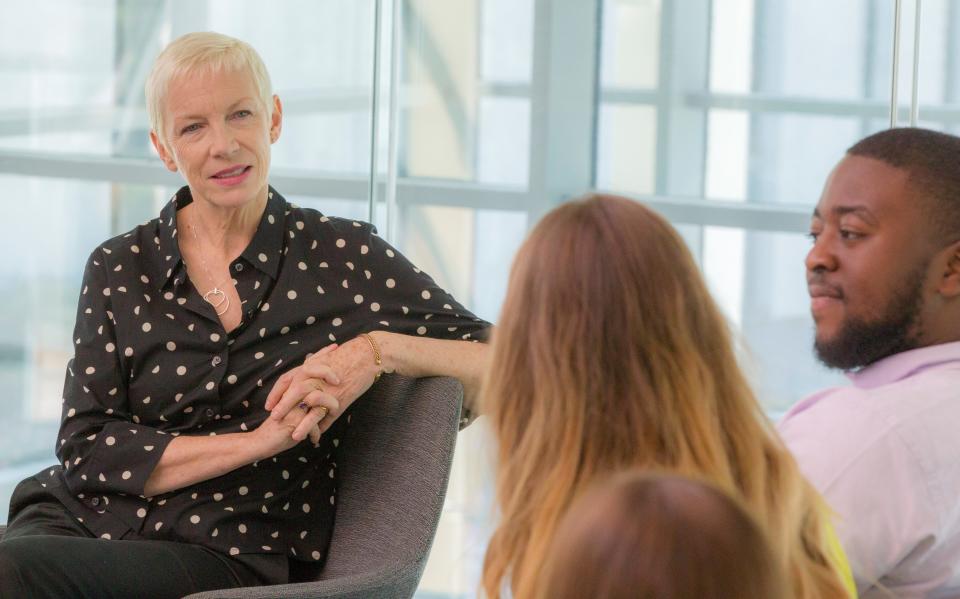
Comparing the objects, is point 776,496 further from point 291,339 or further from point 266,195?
point 266,195

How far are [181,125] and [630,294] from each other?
116cm

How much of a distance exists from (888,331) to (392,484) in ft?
2.82

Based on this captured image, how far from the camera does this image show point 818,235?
5.12 feet

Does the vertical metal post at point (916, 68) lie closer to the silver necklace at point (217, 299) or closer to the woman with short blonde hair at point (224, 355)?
the woman with short blonde hair at point (224, 355)

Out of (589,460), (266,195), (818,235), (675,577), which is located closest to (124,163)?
(266,195)

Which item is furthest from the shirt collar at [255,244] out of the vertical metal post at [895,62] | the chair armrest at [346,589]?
the vertical metal post at [895,62]

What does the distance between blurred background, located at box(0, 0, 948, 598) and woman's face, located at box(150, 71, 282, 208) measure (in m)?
1.70

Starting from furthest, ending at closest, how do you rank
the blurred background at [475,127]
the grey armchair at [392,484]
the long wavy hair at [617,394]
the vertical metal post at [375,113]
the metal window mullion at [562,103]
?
the metal window mullion at [562,103], the vertical metal post at [375,113], the blurred background at [475,127], the grey armchair at [392,484], the long wavy hair at [617,394]

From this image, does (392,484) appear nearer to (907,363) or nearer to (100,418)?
(100,418)

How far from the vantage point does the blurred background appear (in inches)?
145

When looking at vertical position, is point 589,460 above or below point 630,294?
below

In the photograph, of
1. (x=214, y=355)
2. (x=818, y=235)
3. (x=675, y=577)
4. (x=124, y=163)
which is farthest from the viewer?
(x=124, y=163)

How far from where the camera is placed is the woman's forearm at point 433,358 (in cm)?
200

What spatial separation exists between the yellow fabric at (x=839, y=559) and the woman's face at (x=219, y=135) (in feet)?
3.99
